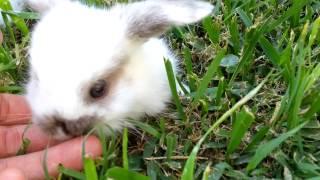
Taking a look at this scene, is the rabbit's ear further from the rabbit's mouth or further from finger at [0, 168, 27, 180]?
finger at [0, 168, 27, 180]

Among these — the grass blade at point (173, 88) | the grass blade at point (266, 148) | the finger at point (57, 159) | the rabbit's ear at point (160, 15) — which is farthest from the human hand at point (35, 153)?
the grass blade at point (266, 148)

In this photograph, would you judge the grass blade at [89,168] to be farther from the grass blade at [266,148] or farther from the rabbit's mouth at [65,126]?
the grass blade at [266,148]

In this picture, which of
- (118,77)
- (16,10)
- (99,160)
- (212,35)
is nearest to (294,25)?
(212,35)

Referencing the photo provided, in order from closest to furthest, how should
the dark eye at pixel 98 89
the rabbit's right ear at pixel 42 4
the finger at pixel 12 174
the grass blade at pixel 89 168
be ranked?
the grass blade at pixel 89 168, the finger at pixel 12 174, the dark eye at pixel 98 89, the rabbit's right ear at pixel 42 4

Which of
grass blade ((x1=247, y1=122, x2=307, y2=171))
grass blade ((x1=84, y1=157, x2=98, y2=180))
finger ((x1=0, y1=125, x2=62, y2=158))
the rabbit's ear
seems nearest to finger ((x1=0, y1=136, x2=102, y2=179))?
finger ((x1=0, y1=125, x2=62, y2=158))

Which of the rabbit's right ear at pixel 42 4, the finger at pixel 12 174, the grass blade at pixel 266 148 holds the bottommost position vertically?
the grass blade at pixel 266 148

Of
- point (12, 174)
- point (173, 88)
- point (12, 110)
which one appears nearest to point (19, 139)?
point (12, 110)

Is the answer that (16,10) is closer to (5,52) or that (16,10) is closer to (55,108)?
(5,52)
